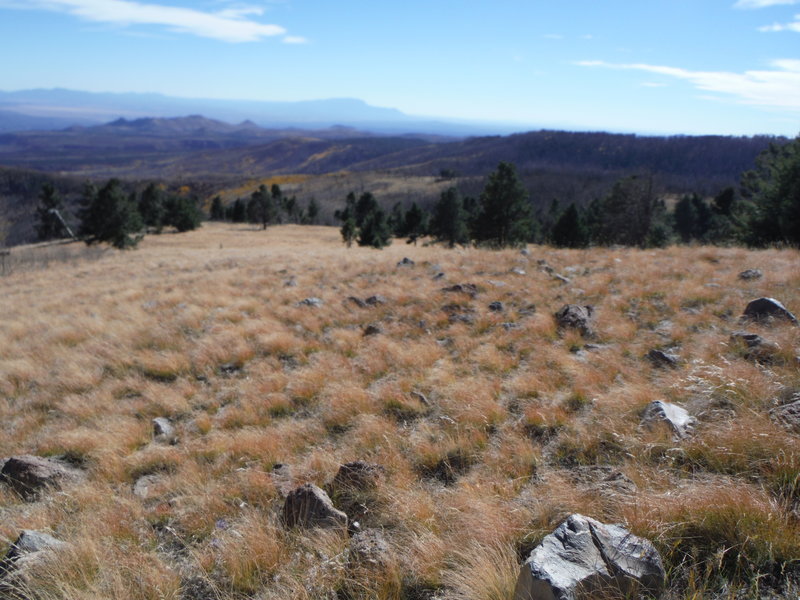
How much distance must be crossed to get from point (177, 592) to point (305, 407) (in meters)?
2.78

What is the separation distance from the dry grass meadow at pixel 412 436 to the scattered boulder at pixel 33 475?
0.15 m

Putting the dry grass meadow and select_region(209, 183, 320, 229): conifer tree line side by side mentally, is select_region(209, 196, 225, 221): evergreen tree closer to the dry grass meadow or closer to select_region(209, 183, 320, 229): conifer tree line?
select_region(209, 183, 320, 229): conifer tree line

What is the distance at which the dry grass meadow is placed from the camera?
2783 mm

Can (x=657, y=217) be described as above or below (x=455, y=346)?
above

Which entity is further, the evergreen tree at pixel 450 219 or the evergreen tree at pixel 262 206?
the evergreen tree at pixel 262 206

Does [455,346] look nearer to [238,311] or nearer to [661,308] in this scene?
[661,308]

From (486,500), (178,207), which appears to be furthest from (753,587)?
(178,207)

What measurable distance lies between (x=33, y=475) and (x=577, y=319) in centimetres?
723

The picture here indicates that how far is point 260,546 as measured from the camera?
3.09 m

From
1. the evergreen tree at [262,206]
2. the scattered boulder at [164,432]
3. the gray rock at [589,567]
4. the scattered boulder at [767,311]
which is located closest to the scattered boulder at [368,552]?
the gray rock at [589,567]

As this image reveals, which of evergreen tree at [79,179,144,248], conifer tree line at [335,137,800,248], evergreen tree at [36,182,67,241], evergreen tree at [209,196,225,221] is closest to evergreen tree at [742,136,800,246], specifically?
conifer tree line at [335,137,800,248]

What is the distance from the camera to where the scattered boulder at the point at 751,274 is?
8680 mm

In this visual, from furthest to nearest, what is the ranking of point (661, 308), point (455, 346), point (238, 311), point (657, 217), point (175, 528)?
1. point (657, 217)
2. point (238, 311)
3. point (661, 308)
4. point (455, 346)
5. point (175, 528)

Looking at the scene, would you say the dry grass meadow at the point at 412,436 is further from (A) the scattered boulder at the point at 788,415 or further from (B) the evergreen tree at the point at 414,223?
(B) the evergreen tree at the point at 414,223
